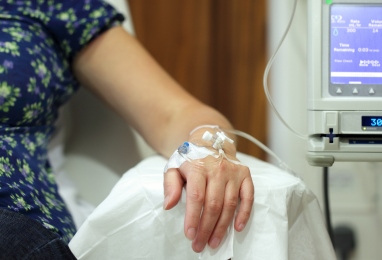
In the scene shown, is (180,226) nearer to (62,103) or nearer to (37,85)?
(37,85)

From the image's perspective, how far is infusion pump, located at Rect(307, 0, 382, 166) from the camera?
2.42ft

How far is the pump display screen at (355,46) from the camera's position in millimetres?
738

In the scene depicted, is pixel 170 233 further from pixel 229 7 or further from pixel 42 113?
pixel 229 7

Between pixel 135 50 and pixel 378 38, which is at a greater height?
pixel 378 38

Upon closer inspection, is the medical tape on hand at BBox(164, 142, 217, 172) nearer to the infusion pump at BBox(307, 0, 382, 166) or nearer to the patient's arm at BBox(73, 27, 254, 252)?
the patient's arm at BBox(73, 27, 254, 252)

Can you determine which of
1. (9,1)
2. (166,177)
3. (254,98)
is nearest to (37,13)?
(9,1)

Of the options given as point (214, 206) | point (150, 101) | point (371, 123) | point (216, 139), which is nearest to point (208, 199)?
point (214, 206)

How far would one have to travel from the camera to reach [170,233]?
0.74 meters

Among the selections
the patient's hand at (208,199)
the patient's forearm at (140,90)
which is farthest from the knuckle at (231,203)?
the patient's forearm at (140,90)

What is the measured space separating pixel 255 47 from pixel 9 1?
2.45 ft

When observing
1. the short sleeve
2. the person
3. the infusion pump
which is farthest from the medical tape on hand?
the short sleeve

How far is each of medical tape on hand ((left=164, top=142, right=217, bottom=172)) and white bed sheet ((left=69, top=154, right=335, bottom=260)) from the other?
3cm

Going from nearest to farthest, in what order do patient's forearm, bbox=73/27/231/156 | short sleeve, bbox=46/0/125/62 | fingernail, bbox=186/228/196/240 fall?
fingernail, bbox=186/228/196/240, patient's forearm, bbox=73/27/231/156, short sleeve, bbox=46/0/125/62

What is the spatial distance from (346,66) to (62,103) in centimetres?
60
